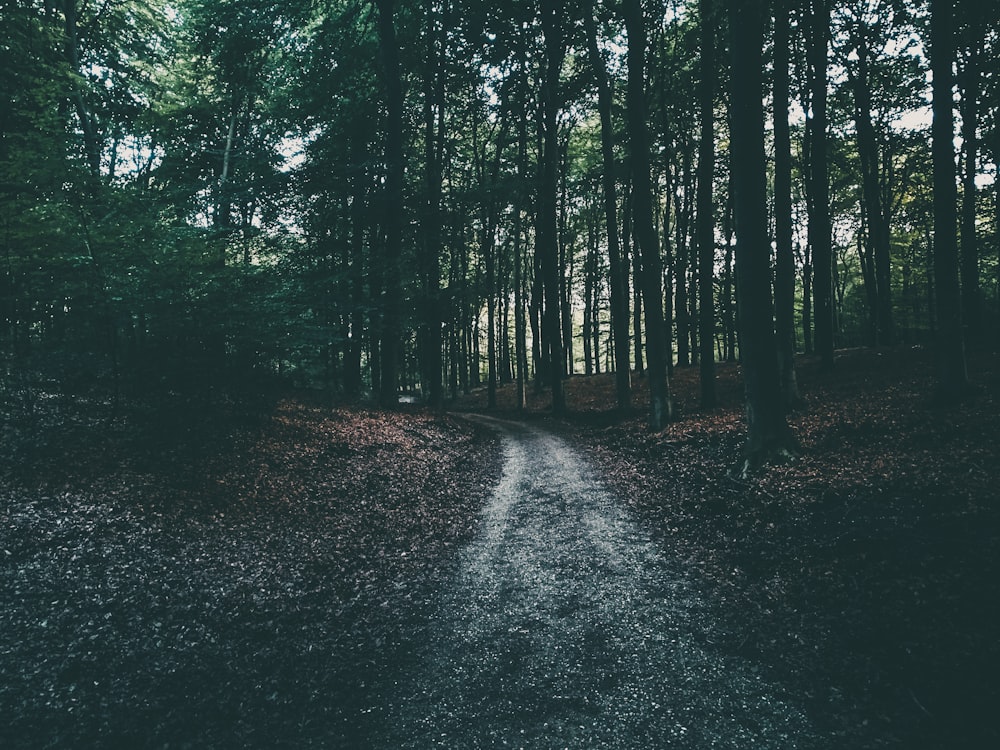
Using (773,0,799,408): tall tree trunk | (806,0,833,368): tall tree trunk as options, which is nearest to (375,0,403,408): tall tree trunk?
(773,0,799,408): tall tree trunk

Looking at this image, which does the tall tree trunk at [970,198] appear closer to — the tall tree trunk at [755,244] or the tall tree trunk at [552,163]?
the tall tree trunk at [755,244]

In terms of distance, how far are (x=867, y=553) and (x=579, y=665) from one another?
3265 millimetres

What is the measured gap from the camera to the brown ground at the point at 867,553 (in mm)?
3305

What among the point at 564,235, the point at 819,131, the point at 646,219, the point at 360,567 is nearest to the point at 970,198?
the point at 819,131

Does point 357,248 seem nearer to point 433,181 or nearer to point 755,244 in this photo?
point 433,181

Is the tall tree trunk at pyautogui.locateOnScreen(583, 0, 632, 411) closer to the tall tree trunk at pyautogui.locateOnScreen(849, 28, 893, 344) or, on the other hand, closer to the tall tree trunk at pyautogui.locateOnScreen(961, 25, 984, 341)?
the tall tree trunk at pyautogui.locateOnScreen(961, 25, 984, 341)

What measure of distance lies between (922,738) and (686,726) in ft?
4.55

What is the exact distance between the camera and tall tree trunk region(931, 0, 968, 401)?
880 centimetres

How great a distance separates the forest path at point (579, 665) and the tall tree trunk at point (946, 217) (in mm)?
7114

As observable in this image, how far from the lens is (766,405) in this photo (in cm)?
841

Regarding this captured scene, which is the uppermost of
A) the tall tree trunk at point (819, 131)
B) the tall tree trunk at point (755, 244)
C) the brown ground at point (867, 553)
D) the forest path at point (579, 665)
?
the tall tree trunk at point (819, 131)

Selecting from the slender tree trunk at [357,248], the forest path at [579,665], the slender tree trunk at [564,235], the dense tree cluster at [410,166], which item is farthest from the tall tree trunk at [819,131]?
the slender tree trunk at [357,248]

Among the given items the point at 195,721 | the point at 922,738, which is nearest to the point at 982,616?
the point at 922,738

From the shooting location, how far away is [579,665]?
4148 millimetres
